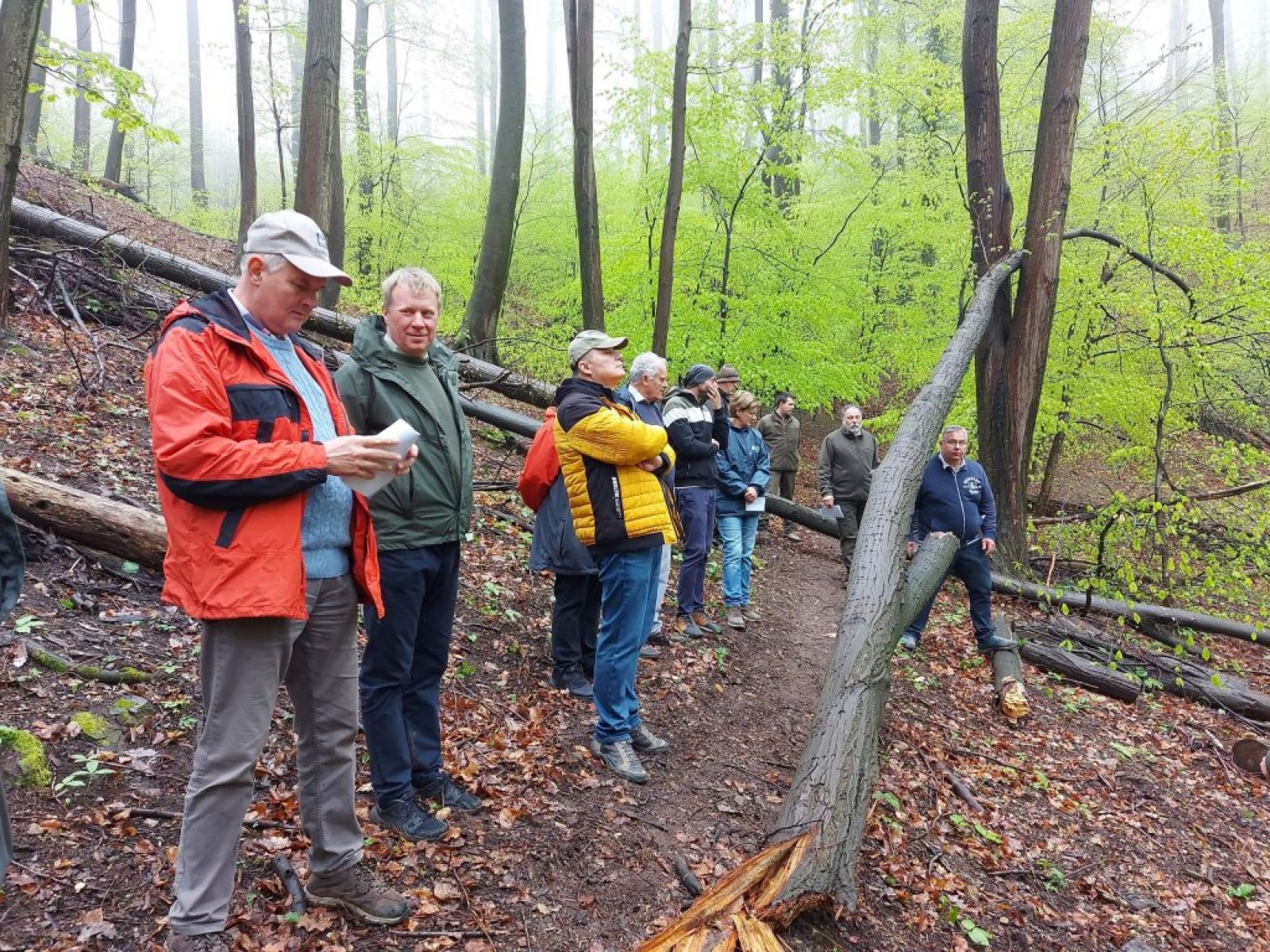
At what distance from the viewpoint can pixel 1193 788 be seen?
552cm

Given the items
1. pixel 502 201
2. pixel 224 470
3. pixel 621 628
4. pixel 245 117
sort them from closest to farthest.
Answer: pixel 224 470 → pixel 621 628 → pixel 502 201 → pixel 245 117

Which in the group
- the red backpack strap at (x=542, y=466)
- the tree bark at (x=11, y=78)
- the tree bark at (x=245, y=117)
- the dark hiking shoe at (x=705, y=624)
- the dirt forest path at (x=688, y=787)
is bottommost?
the dirt forest path at (x=688, y=787)

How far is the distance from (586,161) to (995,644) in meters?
7.15

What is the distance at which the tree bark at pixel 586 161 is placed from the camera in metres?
9.17

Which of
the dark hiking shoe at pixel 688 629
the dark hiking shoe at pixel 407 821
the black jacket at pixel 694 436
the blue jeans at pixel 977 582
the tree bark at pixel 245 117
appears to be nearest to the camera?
the dark hiking shoe at pixel 407 821

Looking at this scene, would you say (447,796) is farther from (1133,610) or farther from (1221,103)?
(1221,103)

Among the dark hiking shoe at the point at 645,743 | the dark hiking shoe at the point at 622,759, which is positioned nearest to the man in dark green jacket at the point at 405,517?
the dark hiking shoe at the point at 622,759

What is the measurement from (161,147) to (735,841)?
32509 millimetres

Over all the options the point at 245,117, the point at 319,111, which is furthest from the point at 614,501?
the point at 245,117

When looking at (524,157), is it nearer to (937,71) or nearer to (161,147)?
(937,71)

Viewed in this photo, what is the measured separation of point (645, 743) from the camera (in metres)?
4.20

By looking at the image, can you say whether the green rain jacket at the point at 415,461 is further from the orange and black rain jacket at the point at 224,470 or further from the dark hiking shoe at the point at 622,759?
the dark hiking shoe at the point at 622,759

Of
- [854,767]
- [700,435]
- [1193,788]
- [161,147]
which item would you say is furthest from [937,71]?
[161,147]

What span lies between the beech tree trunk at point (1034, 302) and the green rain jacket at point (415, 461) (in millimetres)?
7838
